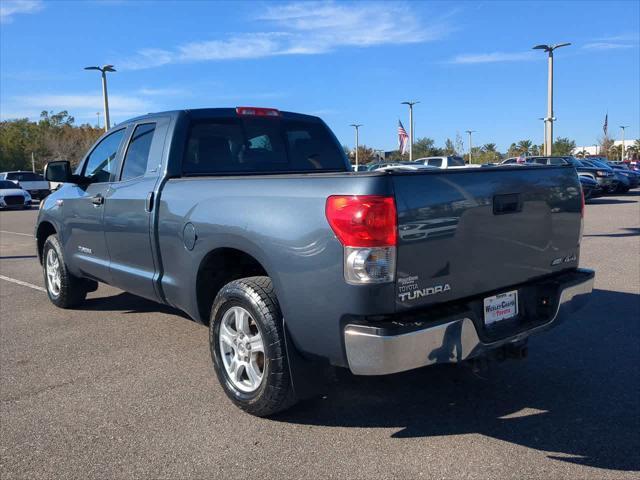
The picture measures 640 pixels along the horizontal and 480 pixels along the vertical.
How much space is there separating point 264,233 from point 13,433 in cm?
193

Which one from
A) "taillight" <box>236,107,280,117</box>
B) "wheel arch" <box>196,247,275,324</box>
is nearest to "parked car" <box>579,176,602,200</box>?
"taillight" <box>236,107,280,117</box>

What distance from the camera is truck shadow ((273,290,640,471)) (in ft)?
11.0

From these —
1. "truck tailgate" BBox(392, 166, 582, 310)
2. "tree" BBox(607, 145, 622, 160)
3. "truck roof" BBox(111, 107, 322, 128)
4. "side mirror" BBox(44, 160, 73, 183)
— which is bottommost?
"truck tailgate" BBox(392, 166, 582, 310)

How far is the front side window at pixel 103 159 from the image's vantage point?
546 centimetres

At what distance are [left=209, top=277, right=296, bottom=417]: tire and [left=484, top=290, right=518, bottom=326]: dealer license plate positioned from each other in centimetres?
118

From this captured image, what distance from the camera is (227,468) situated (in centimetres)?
310

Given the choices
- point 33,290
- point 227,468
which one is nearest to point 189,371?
point 227,468

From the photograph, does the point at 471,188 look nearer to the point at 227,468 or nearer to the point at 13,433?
the point at 227,468

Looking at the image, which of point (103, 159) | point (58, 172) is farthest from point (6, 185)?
point (103, 159)

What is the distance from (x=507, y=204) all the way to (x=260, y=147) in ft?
7.57

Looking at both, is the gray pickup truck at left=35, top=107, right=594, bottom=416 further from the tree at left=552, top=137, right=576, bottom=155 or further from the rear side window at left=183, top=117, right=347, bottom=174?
the tree at left=552, top=137, right=576, bottom=155

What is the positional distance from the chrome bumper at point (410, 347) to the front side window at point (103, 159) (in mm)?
3403

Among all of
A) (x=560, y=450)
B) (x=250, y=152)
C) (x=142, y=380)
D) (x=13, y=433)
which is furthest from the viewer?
(x=250, y=152)

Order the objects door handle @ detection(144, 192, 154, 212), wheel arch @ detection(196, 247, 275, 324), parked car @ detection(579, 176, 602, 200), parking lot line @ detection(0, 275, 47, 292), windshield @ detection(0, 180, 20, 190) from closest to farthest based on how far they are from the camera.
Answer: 1. wheel arch @ detection(196, 247, 275, 324)
2. door handle @ detection(144, 192, 154, 212)
3. parking lot line @ detection(0, 275, 47, 292)
4. parked car @ detection(579, 176, 602, 200)
5. windshield @ detection(0, 180, 20, 190)
